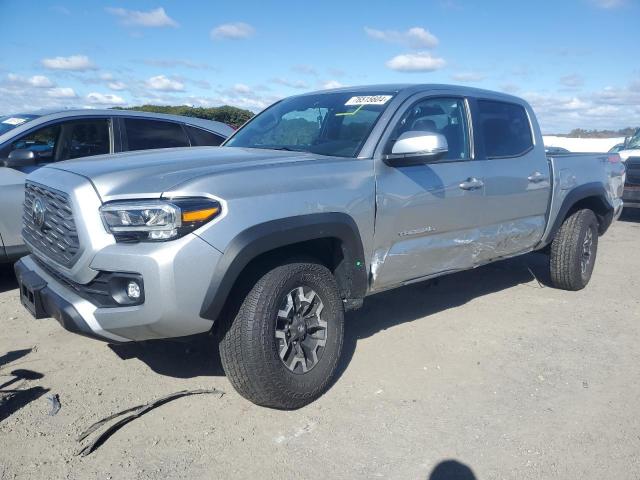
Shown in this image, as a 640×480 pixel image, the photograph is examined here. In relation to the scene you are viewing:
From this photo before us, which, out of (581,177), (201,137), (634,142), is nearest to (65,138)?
(201,137)

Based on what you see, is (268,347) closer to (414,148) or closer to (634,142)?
(414,148)

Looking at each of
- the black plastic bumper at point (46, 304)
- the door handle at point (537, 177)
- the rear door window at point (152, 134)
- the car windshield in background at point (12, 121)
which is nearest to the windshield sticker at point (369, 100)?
the door handle at point (537, 177)

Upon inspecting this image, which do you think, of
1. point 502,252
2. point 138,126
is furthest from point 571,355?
point 138,126

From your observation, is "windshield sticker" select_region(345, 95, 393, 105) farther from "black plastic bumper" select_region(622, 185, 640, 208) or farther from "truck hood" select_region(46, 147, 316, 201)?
"black plastic bumper" select_region(622, 185, 640, 208)

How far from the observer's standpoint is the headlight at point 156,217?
2729 millimetres

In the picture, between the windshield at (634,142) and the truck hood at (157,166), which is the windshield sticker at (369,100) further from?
the windshield at (634,142)

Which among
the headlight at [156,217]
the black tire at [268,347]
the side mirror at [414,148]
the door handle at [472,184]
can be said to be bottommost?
the black tire at [268,347]

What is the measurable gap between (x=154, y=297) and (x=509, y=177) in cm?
310

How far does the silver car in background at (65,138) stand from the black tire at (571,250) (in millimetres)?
3902

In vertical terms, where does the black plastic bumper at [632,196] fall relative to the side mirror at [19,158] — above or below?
below

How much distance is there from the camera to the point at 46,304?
10.1 ft

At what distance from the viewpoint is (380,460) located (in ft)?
9.26

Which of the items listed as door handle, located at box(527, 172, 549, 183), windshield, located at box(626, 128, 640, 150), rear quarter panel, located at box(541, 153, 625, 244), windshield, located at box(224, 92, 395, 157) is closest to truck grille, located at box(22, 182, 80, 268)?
windshield, located at box(224, 92, 395, 157)

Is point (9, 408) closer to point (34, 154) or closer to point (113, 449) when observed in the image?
point (113, 449)
